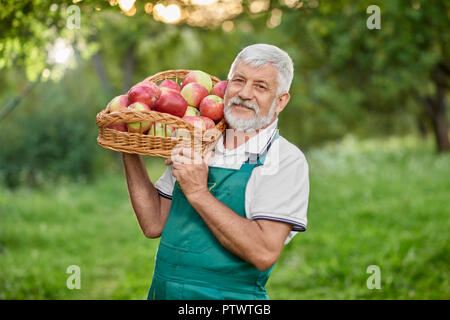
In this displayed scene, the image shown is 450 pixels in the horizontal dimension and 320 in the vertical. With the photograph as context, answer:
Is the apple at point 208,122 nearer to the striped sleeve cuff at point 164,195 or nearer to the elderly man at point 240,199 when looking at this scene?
the elderly man at point 240,199

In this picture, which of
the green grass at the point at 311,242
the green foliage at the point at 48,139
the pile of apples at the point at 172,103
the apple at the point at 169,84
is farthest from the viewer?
the green foliage at the point at 48,139

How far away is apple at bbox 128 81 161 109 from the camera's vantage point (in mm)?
2336

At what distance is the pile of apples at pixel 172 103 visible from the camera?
87.0 inches

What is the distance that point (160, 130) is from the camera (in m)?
2.20

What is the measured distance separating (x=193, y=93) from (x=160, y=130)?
1.20 feet

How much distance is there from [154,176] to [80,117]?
2.80m

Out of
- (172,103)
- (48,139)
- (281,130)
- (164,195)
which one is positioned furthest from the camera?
(281,130)

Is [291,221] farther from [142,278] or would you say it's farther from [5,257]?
[5,257]

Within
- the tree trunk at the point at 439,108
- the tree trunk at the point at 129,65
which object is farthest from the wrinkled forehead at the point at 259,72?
the tree trunk at the point at 129,65

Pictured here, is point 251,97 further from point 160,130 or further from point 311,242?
point 311,242

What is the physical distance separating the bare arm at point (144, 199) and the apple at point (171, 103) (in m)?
0.35

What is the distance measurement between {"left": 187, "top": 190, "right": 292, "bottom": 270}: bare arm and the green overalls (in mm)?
148

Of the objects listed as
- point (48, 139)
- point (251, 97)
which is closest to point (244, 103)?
point (251, 97)
